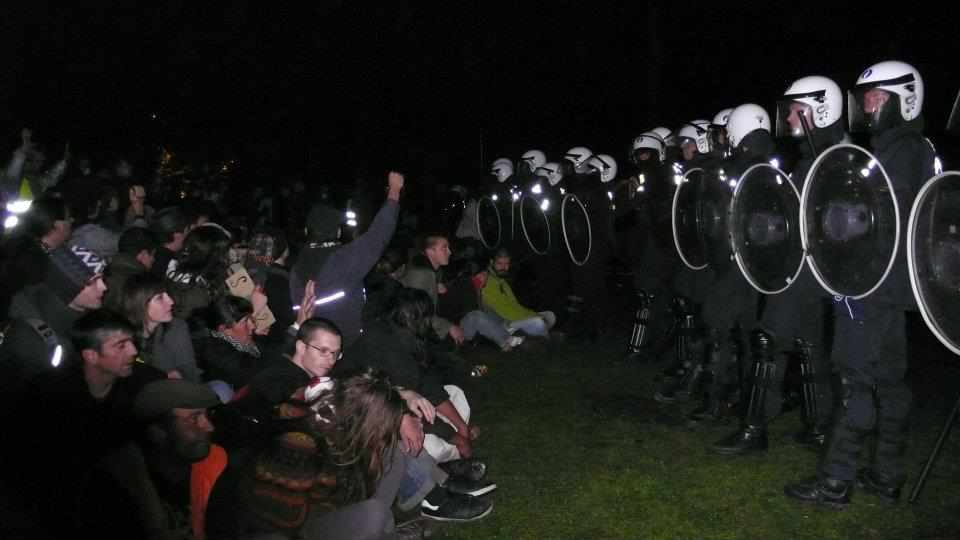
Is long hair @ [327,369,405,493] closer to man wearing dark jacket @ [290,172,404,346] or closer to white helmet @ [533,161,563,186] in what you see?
man wearing dark jacket @ [290,172,404,346]

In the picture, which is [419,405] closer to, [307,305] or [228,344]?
[307,305]

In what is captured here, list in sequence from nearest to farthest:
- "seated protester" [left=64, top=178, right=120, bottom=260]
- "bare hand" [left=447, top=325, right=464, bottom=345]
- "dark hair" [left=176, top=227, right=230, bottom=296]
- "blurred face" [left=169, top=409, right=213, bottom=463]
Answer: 1. "blurred face" [left=169, top=409, right=213, bottom=463]
2. "dark hair" [left=176, top=227, right=230, bottom=296]
3. "seated protester" [left=64, top=178, right=120, bottom=260]
4. "bare hand" [left=447, top=325, right=464, bottom=345]

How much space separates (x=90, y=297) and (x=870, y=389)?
175 inches

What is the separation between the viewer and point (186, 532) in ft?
11.7

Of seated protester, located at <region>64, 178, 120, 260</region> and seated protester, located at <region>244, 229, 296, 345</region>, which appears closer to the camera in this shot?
seated protester, located at <region>244, 229, 296, 345</region>

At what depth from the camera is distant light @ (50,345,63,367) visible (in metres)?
4.28

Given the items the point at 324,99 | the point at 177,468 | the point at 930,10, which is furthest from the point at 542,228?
the point at 324,99

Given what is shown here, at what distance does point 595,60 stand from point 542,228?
1545 cm

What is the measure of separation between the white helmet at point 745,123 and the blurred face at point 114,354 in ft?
13.4

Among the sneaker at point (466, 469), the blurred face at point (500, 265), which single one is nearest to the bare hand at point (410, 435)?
the sneaker at point (466, 469)

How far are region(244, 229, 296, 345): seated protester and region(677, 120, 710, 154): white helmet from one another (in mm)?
3493

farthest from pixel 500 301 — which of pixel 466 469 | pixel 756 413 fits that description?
pixel 466 469

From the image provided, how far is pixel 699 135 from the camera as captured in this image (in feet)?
25.0

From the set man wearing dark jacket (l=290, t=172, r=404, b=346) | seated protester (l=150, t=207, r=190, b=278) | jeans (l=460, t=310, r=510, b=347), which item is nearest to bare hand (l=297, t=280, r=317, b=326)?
man wearing dark jacket (l=290, t=172, r=404, b=346)
